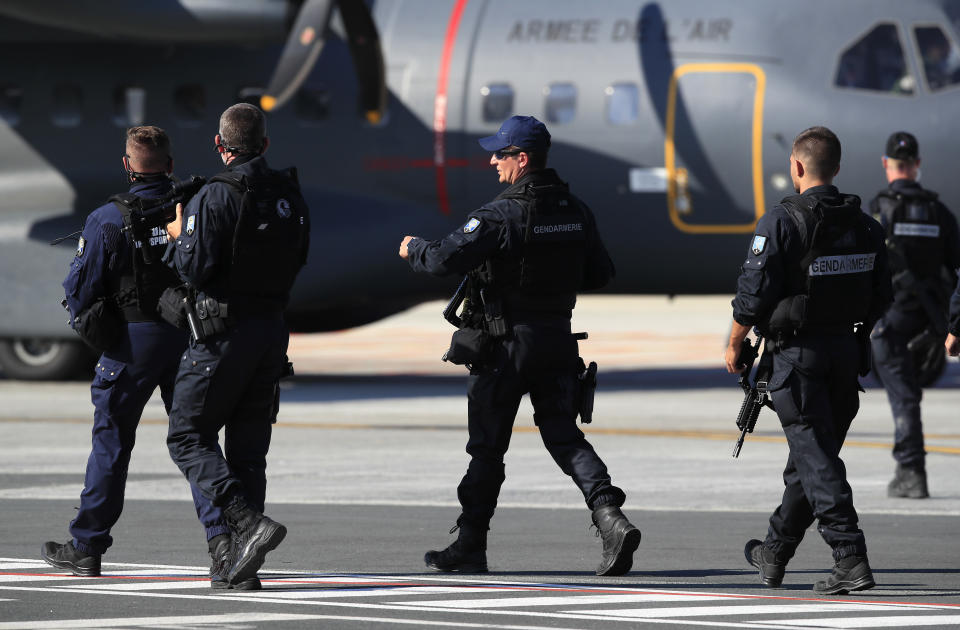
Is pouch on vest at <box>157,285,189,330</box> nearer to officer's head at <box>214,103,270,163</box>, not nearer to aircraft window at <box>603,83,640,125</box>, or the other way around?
officer's head at <box>214,103,270,163</box>

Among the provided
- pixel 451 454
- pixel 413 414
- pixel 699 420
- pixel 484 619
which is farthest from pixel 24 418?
pixel 484 619

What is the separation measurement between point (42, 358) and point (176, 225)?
12.4 m

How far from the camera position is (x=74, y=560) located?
823cm

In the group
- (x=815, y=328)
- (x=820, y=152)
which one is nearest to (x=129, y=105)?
(x=820, y=152)

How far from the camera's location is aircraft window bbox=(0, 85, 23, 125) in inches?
780

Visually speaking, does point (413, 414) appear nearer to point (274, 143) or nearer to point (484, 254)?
point (274, 143)

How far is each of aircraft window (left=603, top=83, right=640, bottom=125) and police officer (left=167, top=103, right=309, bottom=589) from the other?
10.4 meters

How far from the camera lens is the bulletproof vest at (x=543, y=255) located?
27.6ft

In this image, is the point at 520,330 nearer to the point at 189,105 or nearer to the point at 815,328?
the point at 815,328

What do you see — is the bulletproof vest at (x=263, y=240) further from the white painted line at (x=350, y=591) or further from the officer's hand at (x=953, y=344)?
the officer's hand at (x=953, y=344)

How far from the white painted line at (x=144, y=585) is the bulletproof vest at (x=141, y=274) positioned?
114cm

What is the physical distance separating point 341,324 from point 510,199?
509 inches

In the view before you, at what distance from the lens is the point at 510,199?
845 centimetres

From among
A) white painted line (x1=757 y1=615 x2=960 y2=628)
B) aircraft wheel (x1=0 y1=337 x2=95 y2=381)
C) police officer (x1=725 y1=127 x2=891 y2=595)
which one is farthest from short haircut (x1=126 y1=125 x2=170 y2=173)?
aircraft wheel (x1=0 y1=337 x2=95 y2=381)
